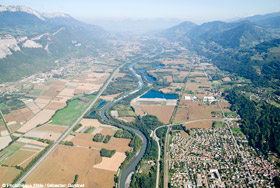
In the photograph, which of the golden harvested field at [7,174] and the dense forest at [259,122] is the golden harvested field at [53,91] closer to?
the golden harvested field at [7,174]

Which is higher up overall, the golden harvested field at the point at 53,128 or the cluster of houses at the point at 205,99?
the cluster of houses at the point at 205,99

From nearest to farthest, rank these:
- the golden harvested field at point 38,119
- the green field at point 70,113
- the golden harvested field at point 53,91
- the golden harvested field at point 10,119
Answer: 1. the golden harvested field at point 38,119
2. the golden harvested field at point 10,119
3. the green field at point 70,113
4. the golden harvested field at point 53,91

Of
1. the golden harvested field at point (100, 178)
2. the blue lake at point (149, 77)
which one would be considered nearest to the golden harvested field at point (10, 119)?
the golden harvested field at point (100, 178)

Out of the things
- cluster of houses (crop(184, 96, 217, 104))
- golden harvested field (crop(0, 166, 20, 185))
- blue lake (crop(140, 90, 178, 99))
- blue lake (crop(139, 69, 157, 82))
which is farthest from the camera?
blue lake (crop(139, 69, 157, 82))

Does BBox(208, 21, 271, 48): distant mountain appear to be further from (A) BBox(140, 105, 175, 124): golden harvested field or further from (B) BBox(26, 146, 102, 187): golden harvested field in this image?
(B) BBox(26, 146, 102, 187): golden harvested field

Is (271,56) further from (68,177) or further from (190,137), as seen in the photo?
(68,177)

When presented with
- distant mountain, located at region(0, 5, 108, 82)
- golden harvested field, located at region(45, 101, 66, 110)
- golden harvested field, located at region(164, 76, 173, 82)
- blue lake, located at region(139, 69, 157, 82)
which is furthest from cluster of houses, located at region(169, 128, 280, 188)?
distant mountain, located at region(0, 5, 108, 82)

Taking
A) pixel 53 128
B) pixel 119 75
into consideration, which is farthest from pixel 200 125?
pixel 119 75
